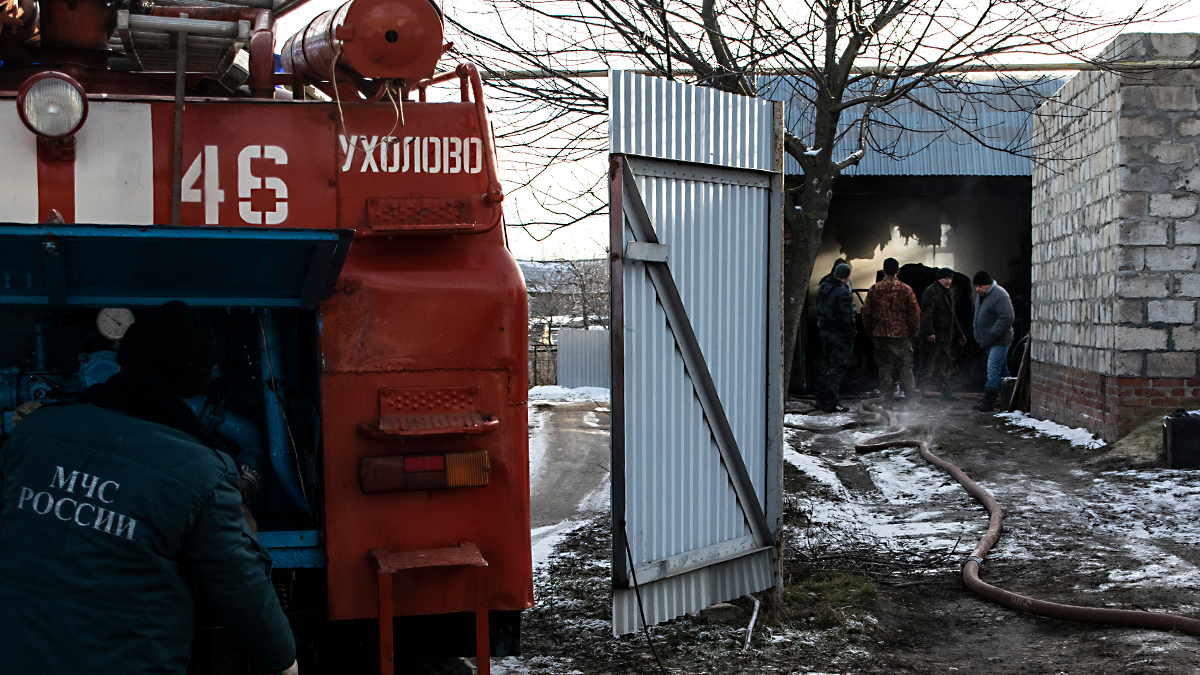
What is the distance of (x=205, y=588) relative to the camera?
2.27m

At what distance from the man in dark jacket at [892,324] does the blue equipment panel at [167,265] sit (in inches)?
422

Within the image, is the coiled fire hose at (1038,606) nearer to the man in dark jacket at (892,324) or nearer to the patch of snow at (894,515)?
the patch of snow at (894,515)

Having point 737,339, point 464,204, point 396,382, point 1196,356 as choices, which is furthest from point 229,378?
point 1196,356

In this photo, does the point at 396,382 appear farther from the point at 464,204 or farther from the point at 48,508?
the point at 48,508

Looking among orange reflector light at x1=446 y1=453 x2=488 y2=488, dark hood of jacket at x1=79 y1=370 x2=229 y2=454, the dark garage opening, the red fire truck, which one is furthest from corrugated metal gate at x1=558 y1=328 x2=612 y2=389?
dark hood of jacket at x1=79 y1=370 x2=229 y2=454

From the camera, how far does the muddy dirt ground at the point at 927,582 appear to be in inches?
179

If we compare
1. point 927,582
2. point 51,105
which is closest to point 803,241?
point 927,582

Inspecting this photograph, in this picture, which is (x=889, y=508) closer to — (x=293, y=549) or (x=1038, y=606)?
(x=1038, y=606)

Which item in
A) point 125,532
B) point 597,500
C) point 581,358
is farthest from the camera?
point 581,358

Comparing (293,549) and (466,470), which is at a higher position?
(466,470)

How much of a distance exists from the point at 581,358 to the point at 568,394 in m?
3.24

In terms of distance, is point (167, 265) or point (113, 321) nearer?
point (167, 265)

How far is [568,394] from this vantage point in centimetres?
1766

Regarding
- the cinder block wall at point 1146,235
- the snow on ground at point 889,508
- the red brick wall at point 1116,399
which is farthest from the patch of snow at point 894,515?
the cinder block wall at point 1146,235
